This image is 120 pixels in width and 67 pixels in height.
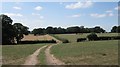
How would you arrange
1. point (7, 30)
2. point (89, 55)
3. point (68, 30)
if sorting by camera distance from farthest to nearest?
point (68, 30)
point (7, 30)
point (89, 55)

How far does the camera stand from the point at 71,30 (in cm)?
18612

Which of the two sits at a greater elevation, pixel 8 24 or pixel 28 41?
pixel 8 24

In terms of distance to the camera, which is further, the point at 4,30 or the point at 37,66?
the point at 4,30

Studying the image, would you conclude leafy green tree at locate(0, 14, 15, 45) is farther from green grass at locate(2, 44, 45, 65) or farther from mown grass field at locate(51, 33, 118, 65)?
mown grass field at locate(51, 33, 118, 65)

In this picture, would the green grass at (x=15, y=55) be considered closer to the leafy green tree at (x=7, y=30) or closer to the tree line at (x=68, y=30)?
the leafy green tree at (x=7, y=30)

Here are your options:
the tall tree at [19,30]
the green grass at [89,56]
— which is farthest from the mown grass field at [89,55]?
the tall tree at [19,30]

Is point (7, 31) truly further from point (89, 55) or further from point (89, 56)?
point (89, 56)

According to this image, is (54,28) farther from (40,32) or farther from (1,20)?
(1,20)

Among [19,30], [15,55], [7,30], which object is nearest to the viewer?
[15,55]

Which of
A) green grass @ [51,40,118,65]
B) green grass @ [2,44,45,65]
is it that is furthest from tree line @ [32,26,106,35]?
green grass @ [51,40,118,65]

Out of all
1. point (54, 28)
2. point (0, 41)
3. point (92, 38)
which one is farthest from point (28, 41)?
point (54, 28)

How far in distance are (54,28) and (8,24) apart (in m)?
81.8

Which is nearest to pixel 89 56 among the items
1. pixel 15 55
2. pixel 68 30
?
pixel 15 55

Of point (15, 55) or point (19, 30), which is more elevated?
point (19, 30)
